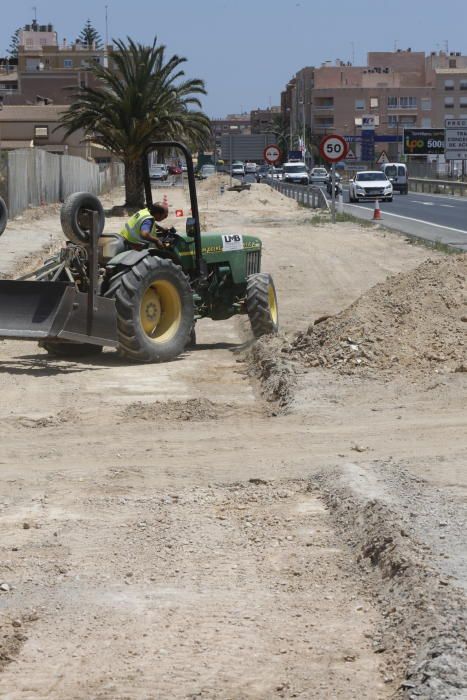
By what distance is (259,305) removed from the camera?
13445 millimetres

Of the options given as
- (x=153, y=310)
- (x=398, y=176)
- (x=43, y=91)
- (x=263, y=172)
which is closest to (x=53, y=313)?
(x=153, y=310)

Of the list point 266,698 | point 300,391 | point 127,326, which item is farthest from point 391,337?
point 266,698

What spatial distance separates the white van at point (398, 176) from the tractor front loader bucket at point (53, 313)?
62626mm

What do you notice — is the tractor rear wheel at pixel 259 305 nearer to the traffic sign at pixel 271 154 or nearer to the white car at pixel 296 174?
the traffic sign at pixel 271 154

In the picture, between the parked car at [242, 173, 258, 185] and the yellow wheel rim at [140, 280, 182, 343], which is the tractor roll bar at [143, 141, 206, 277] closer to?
the yellow wheel rim at [140, 280, 182, 343]

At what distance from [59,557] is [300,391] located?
14.3 feet

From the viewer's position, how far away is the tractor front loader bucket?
37.3 ft

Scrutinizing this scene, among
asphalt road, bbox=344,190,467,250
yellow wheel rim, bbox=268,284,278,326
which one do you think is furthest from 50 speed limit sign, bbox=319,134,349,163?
yellow wheel rim, bbox=268,284,278,326

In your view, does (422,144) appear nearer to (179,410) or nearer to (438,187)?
(438,187)

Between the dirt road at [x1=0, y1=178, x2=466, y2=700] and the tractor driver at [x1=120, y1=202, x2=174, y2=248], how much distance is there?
51.8 inches

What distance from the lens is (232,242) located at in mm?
13758

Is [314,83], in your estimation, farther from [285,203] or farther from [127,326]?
[127,326]

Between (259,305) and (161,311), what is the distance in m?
1.31

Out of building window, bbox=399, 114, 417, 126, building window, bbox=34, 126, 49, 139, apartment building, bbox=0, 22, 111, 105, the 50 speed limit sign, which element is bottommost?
the 50 speed limit sign
